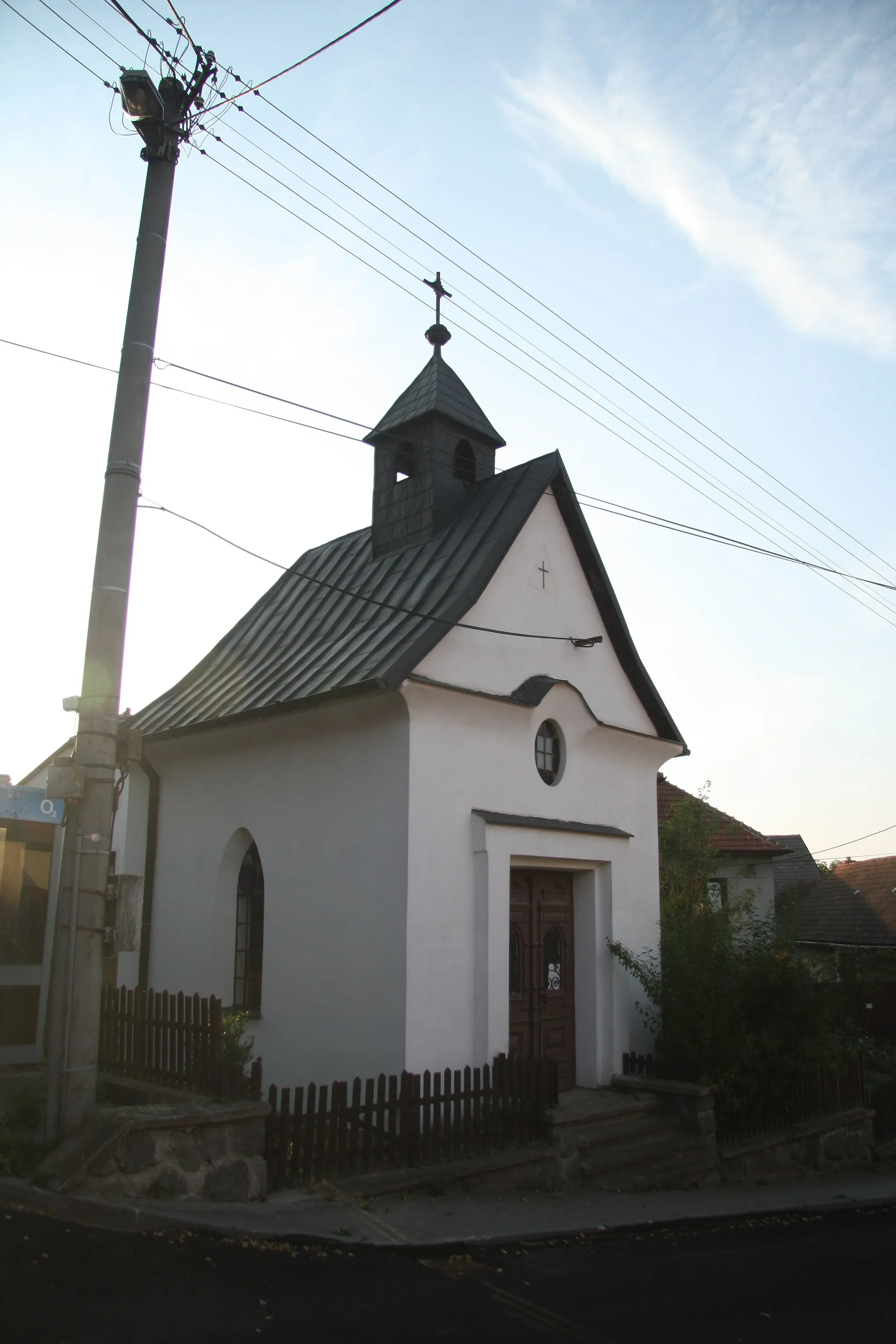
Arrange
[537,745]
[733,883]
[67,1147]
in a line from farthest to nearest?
[733,883], [537,745], [67,1147]

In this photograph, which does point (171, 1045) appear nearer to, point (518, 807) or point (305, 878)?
point (305, 878)

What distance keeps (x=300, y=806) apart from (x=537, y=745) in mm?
2782

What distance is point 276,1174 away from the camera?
7.47m

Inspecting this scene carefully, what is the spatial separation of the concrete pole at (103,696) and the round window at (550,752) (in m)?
5.51

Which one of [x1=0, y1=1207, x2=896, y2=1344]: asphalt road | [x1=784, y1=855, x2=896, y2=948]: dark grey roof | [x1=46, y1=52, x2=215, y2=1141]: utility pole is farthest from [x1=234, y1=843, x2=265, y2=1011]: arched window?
[x1=784, y1=855, x2=896, y2=948]: dark grey roof

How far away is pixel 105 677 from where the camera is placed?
7.65m

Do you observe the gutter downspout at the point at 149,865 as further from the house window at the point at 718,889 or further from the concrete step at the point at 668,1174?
the house window at the point at 718,889

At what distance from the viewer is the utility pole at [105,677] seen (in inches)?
284

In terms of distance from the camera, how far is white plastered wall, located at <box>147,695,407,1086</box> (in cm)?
991

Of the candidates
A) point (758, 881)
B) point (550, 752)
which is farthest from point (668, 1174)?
point (758, 881)

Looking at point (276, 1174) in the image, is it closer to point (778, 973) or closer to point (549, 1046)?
point (549, 1046)

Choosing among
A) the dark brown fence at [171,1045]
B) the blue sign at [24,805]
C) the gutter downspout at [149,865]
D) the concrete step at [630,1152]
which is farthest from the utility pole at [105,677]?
the gutter downspout at [149,865]

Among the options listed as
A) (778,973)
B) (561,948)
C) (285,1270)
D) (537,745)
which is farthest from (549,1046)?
(285,1270)

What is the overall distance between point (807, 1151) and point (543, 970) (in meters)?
4.32
